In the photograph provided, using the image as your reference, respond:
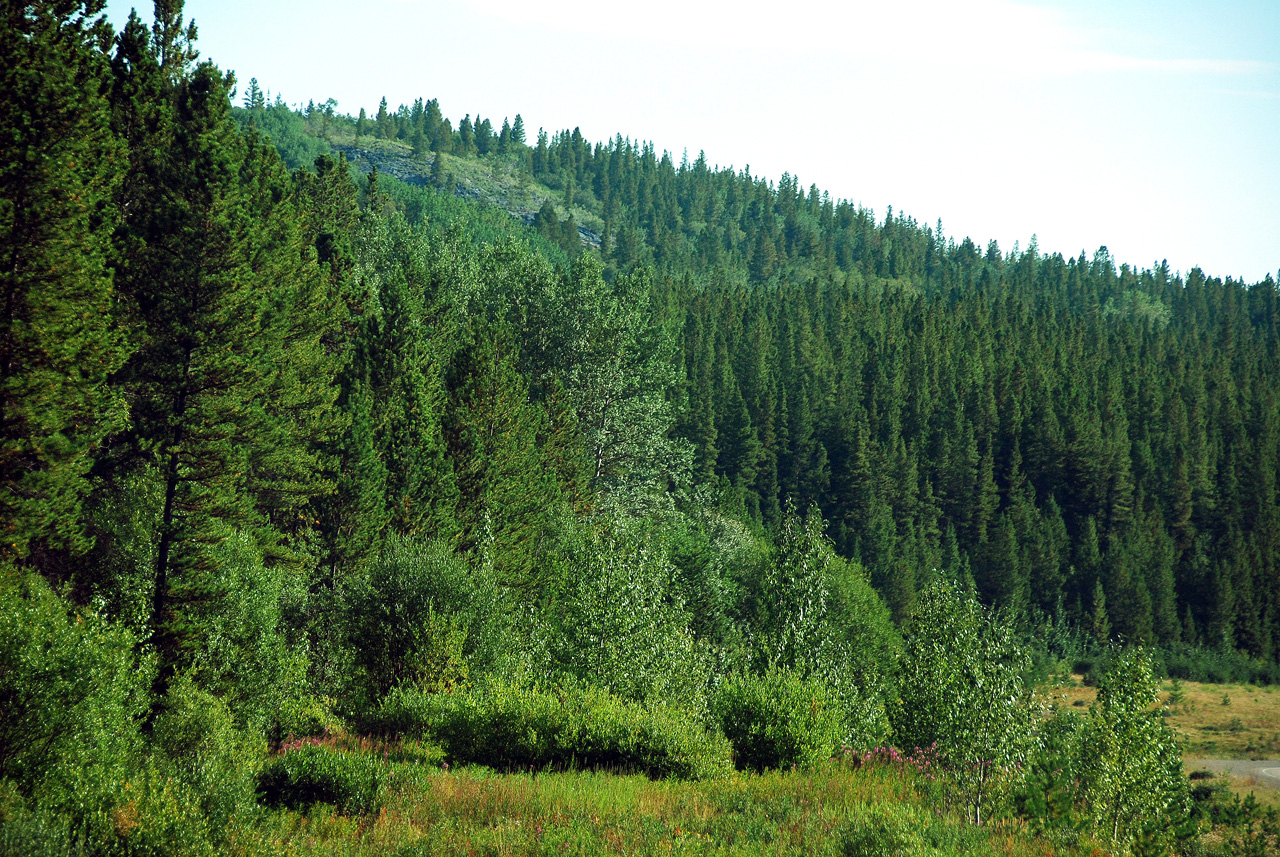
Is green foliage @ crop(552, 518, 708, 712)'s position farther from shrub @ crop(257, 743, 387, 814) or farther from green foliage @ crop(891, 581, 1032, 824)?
shrub @ crop(257, 743, 387, 814)

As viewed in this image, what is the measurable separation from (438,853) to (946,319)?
174439mm

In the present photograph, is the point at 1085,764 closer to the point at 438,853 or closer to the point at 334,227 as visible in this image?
the point at 438,853

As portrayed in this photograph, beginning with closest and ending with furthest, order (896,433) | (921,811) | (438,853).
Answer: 1. (438,853)
2. (921,811)
3. (896,433)

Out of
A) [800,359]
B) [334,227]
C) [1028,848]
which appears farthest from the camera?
[800,359]

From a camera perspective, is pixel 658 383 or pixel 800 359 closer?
pixel 658 383

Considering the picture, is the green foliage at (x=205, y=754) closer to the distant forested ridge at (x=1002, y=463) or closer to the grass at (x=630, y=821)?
the grass at (x=630, y=821)

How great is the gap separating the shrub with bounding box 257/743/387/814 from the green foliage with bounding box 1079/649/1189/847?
2246 centimetres

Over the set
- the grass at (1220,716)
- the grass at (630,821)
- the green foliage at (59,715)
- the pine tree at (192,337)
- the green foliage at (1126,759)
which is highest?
the pine tree at (192,337)

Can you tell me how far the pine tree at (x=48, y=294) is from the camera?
26.4m

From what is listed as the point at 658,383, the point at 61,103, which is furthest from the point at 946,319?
the point at 61,103

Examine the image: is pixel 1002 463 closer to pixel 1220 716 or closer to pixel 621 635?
pixel 1220 716

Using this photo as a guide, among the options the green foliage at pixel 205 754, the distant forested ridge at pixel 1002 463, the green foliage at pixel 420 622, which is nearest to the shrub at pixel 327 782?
the green foliage at pixel 205 754

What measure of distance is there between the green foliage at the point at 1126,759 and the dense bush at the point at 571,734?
14465 millimetres

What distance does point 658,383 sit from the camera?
253ft
